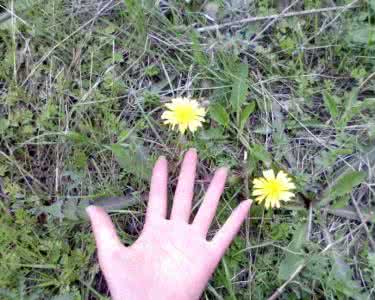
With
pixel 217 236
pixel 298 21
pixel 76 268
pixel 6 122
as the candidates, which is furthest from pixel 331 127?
pixel 6 122

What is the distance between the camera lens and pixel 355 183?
7.04 ft

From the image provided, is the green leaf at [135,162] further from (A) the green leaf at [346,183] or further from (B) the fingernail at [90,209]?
(A) the green leaf at [346,183]

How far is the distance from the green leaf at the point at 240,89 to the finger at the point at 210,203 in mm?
299

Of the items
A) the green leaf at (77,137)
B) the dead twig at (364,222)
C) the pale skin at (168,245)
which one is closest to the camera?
the pale skin at (168,245)

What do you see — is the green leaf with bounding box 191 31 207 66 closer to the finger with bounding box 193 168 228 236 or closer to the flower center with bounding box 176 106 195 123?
the flower center with bounding box 176 106 195 123

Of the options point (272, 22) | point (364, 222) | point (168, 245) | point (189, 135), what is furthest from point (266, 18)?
point (168, 245)

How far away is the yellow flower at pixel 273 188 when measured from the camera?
6.73ft

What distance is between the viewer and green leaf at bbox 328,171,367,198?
2.14m

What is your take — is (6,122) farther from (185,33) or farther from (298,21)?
(298,21)

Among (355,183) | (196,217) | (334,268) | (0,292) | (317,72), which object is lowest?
(0,292)

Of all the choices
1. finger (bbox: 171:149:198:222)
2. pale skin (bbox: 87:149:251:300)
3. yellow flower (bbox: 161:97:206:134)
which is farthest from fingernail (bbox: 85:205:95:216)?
yellow flower (bbox: 161:97:206:134)


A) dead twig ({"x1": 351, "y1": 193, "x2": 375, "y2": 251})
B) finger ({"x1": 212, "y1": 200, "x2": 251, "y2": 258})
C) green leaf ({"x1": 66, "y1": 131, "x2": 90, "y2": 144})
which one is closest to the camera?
finger ({"x1": 212, "y1": 200, "x2": 251, "y2": 258})

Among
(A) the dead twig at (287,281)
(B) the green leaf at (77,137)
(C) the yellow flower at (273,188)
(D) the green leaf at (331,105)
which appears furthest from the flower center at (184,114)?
(A) the dead twig at (287,281)

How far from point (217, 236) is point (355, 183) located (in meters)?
0.61
